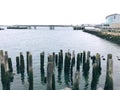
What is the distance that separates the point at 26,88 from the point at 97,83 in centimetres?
831

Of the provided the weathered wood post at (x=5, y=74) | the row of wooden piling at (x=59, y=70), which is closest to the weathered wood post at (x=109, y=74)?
the row of wooden piling at (x=59, y=70)

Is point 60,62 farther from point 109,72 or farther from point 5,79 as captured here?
point 109,72

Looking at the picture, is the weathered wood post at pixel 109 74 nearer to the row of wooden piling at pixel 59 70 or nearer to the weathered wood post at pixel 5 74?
the row of wooden piling at pixel 59 70

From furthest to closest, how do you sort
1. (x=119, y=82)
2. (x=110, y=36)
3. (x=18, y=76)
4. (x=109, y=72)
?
(x=110, y=36) → (x=18, y=76) → (x=119, y=82) → (x=109, y=72)

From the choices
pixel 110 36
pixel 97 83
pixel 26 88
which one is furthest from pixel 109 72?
pixel 110 36

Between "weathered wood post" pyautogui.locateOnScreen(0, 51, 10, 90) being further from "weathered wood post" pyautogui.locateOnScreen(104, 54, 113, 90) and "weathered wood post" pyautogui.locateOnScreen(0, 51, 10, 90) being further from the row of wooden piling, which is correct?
"weathered wood post" pyautogui.locateOnScreen(104, 54, 113, 90)

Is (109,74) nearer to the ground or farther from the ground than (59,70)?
farther from the ground

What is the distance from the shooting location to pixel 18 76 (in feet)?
111

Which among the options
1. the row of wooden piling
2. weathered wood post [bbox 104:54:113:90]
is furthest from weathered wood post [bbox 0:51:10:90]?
weathered wood post [bbox 104:54:113:90]

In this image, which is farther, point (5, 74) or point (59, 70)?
point (59, 70)

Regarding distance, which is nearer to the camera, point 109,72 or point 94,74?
point 109,72

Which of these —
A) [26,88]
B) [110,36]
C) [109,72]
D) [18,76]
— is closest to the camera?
[109,72]

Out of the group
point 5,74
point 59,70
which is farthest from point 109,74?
point 59,70

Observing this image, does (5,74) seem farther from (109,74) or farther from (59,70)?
(59,70)
